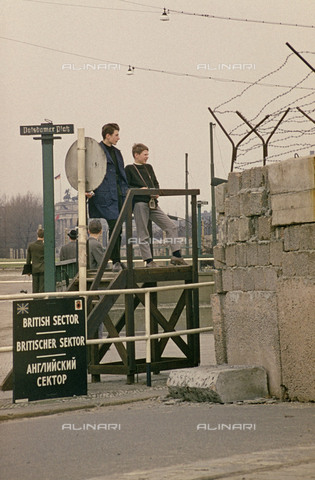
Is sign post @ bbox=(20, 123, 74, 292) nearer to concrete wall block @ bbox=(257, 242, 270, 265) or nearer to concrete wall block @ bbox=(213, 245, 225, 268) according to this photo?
concrete wall block @ bbox=(213, 245, 225, 268)

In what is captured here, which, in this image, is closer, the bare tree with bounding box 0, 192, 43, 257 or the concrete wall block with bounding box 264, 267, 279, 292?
the concrete wall block with bounding box 264, 267, 279, 292

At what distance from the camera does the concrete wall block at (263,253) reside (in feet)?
32.3

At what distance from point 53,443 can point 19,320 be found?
243 cm

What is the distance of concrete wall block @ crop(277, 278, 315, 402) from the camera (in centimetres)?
905

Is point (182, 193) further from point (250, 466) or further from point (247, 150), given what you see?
point (250, 466)

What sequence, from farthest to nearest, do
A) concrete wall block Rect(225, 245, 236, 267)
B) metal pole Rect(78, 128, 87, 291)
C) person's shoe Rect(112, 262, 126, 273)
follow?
person's shoe Rect(112, 262, 126, 273) < metal pole Rect(78, 128, 87, 291) < concrete wall block Rect(225, 245, 236, 267)

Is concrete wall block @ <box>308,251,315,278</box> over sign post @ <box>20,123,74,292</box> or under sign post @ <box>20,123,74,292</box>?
under

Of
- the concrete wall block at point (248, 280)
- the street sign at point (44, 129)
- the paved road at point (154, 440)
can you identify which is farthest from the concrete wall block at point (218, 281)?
the street sign at point (44, 129)

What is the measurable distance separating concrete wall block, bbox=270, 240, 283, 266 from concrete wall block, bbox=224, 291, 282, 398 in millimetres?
301

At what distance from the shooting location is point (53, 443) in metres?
7.57

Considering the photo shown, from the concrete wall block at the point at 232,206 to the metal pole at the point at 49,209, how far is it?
2.76 metres

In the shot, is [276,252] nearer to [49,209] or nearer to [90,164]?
[90,164]

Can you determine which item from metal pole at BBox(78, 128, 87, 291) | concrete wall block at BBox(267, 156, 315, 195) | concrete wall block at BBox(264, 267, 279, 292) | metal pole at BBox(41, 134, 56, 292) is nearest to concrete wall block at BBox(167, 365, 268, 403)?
concrete wall block at BBox(264, 267, 279, 292)

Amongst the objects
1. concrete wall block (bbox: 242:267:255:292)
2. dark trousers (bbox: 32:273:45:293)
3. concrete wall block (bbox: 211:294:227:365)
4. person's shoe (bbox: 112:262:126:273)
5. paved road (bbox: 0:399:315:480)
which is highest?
person's shoe (bbox: 112:262:126:273)
